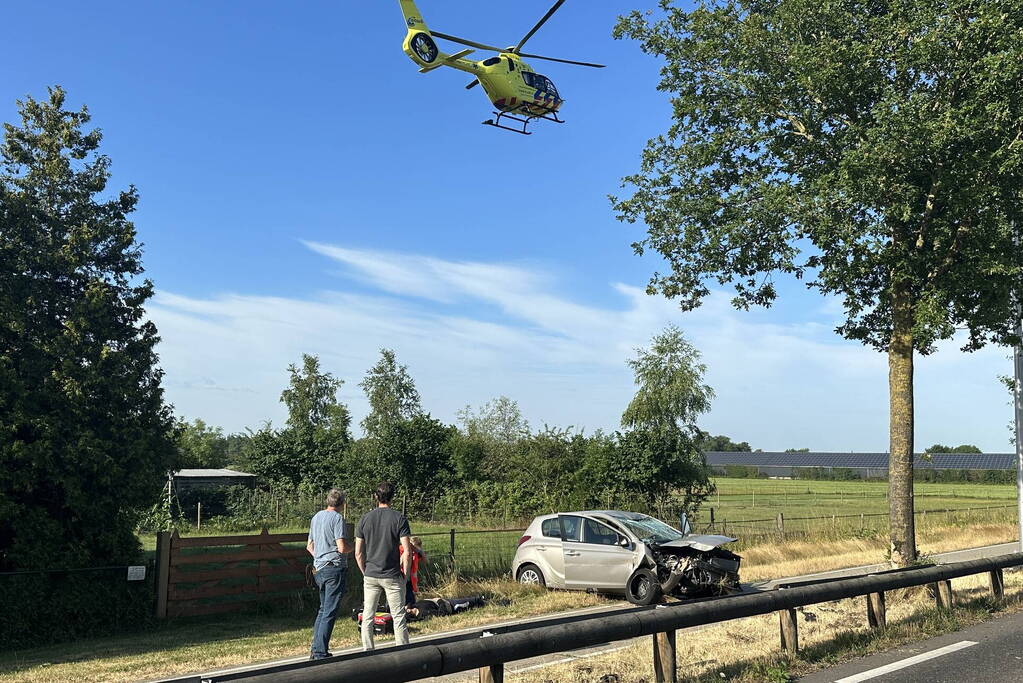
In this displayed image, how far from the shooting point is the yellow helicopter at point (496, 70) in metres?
20.3

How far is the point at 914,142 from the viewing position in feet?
44.3

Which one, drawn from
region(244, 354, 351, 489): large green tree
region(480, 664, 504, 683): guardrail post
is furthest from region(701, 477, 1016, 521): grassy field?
region(480, 664, 504, 683): guardrail post

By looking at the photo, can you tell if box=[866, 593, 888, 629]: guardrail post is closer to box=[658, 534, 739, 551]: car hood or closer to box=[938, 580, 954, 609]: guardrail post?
box=[938, 580, 954, 609]: guardrail post

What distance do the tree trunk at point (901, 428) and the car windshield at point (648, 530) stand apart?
407 cm

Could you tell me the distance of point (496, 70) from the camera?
69.9 ft

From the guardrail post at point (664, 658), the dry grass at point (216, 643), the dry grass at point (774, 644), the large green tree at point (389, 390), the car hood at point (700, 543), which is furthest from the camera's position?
the large green tree at point (389, 390)

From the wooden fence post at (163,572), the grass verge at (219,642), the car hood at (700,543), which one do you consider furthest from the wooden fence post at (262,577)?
the car hood at (700,543)

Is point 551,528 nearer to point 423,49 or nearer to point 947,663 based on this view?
point 947,663

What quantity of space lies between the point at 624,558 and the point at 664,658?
7375mm

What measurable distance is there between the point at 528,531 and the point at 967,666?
939 centimetres

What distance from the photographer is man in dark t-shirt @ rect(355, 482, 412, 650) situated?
9203 millimetres

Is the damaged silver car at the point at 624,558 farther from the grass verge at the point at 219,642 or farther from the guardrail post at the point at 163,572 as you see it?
the guardrail post at the point at 163,572

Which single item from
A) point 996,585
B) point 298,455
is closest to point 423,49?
point 996,585

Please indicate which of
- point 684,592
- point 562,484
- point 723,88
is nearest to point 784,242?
point 723,88
